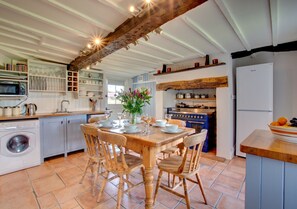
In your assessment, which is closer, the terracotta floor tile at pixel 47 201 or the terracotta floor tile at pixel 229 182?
the terracotta floor tile at pixel 47 201

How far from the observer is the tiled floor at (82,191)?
191 cm

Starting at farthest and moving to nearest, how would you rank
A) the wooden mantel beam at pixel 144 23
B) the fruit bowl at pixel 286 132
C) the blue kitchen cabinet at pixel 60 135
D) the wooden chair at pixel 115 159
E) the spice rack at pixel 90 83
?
1. the spice rack at pixel 90 83
2. the blue kitchen cabinet at pixel 60 135
3. the wooden chair at pixel 115 159
4. the wooden mantel beam at pixel 144 23
5. the fruit bowl at pixel 286 132

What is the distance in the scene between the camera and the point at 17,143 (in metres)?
2.88

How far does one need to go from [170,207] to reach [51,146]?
2.81 meters

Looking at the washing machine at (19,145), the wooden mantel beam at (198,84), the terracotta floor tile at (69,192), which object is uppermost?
the wooden mantel beam at (198,84)

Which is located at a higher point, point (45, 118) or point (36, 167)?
point (45, 118)

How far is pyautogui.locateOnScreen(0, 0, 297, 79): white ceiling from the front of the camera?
6.01 ft

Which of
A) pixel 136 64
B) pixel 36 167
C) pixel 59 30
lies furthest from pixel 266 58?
pixel 36 167

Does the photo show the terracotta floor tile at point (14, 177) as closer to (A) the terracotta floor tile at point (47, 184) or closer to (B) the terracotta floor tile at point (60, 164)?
(A) the terracotta floor tile at point (47, 184)

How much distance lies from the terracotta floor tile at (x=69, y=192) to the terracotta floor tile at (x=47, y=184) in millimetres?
130

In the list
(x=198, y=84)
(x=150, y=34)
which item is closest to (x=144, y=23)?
(x=150, y=34)

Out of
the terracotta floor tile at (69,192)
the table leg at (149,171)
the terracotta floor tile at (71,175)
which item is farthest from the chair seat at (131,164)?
the terracotta floor tile at (71,175)

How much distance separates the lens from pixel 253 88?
3180 mm

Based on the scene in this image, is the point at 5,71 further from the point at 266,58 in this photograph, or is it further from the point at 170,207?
the point at 266,58
